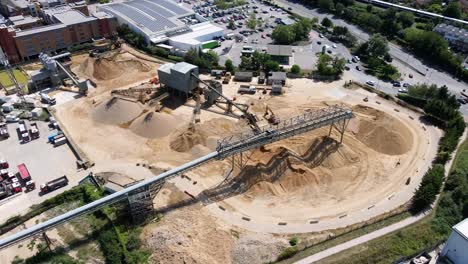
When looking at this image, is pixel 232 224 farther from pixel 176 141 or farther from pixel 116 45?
pixel 116 45

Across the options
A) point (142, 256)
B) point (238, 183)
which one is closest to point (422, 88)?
point (238, 183)

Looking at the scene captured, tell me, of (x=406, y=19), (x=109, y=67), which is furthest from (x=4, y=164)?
(x=406, y=19)

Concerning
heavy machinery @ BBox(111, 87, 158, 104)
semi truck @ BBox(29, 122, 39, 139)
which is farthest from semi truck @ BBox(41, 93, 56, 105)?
heavy machinery @ BBox(111, 87, 158, 104)

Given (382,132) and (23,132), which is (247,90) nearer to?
(382,132)

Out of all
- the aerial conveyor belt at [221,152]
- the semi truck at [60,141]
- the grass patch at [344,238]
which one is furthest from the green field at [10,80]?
the grass patch at [344,238]

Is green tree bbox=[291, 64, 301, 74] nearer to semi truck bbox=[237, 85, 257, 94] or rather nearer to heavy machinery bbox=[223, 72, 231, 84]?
semi truck bbox=[237, 85, 257, 94]

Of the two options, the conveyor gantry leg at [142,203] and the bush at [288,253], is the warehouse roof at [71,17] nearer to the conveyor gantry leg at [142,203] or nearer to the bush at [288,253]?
the conveyor gantry leg at [142,203]
